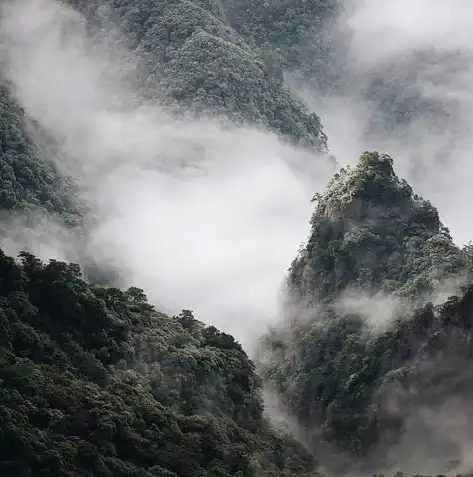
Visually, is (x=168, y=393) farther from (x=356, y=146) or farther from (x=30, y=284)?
(x=356, y=146)

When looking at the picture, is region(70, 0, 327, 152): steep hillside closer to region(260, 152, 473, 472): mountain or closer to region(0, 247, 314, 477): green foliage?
region(260, 152, 473, 472): mountain

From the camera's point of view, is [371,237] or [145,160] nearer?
Answer: [371,237]

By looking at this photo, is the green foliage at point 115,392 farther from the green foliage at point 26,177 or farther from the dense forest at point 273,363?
the green foliage at point 26,177

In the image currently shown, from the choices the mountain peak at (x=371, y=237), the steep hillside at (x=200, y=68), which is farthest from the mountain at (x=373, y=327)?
the steep hillside at (x=200, y=68)

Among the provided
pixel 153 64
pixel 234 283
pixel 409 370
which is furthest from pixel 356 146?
pixel 409 370

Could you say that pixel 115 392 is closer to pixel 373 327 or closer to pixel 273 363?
pixel 373 327

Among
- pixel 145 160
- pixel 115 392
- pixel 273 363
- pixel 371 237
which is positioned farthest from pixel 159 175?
pixel 115 392
